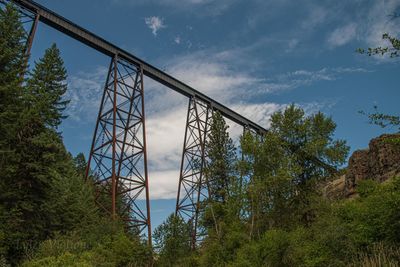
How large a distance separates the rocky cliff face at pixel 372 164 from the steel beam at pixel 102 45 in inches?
456

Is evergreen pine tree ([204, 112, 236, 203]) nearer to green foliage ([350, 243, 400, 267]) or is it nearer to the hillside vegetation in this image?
the hillside vegetation

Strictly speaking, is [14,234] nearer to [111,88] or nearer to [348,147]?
[111,88]

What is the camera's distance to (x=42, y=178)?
15688mm

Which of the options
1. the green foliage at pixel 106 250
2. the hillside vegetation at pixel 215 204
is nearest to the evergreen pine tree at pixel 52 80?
the hillside vegetation at pixel 215 204

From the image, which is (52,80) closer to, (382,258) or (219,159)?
(219,159)

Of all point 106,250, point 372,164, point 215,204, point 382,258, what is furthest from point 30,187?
point 372,164

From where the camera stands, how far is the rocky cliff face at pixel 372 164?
80.7 feet

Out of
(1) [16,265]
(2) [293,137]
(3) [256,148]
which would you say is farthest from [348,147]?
(1) [16,265]

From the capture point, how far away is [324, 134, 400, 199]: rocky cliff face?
24594 millimetres

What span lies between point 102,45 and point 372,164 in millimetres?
20330

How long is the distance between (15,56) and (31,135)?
360 cm

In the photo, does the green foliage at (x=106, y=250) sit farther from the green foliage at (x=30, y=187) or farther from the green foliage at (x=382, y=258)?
the green foliage at (x=382, y=258)

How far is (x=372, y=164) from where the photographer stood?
86.6ft

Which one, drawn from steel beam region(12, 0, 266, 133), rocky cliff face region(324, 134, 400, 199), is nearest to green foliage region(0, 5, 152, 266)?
steel beam region(12, 0, 266, 133)
